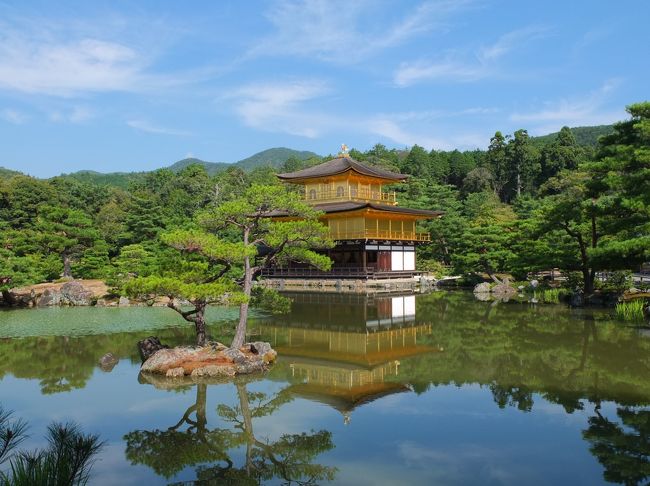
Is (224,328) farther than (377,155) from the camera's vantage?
No

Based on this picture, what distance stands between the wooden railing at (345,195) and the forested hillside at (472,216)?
4870 millimetres

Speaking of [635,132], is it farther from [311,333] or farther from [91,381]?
[91,381]

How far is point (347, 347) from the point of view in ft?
43.7

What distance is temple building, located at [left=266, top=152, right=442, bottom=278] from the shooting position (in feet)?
102

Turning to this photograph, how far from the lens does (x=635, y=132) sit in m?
18.2

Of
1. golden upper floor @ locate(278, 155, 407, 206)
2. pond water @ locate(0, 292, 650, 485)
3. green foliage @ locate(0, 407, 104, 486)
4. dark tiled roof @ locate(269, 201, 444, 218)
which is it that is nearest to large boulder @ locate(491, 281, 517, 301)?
dark tiled roof @ locate(269, 201, 444, 218)

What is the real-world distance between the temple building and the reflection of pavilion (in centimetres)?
852

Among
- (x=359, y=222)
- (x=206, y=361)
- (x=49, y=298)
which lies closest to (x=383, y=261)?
(x=359, y=222)

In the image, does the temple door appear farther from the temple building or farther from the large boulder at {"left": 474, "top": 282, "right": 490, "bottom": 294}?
the large boulder at {"left": 474, "top": 282, "right": 490, "bottom": 294}

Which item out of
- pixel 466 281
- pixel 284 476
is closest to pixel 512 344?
pixel 284 476

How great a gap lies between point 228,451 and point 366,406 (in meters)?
2.51

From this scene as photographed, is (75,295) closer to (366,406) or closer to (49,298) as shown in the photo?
(49,298)

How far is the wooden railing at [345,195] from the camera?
3475 centimetres

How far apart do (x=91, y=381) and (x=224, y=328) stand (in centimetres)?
562
